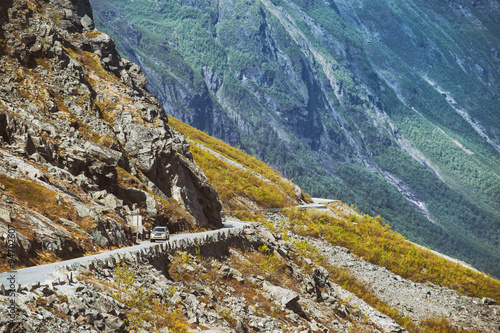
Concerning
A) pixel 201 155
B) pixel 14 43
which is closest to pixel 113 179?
pixel 14 43

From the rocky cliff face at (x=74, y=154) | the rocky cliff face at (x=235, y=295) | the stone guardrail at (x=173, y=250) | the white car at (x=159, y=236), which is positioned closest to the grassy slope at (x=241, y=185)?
the rocky cliff face at (x=235, y=295)

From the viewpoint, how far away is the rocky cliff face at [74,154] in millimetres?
18688

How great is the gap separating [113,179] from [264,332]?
11.6 meters

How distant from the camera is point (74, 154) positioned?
79.3ft

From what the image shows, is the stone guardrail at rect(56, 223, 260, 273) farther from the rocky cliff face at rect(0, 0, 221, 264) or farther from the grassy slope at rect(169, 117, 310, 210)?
the grassy slope at rect(169, 117, 310, 210)

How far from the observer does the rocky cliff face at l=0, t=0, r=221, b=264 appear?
18.7 metres

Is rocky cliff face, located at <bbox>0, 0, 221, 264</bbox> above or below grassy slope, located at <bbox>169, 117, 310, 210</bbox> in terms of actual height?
above

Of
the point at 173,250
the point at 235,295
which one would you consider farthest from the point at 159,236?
the point at 235,295

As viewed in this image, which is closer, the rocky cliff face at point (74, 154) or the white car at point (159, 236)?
the rocky cliff face at point (74, 154)

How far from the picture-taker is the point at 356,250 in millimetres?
42719

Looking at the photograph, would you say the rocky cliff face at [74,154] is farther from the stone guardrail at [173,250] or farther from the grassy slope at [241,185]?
the grassy slope at [241,185]

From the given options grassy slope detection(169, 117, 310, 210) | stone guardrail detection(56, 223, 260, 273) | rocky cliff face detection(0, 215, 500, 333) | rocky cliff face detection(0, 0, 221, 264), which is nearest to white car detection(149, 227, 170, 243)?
rocky cliff face detection(0, 0, 221, 264)

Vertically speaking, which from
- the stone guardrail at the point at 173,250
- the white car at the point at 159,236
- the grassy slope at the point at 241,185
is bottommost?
the grassy slope at the point at 241,185

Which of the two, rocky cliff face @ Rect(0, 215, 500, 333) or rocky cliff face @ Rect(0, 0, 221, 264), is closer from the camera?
rocky cliff face @ Rect(0, 215, 500, 333)
